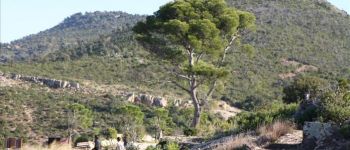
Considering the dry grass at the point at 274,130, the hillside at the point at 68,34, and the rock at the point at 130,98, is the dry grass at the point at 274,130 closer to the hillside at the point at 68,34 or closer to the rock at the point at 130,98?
the rock at the point at 130,98

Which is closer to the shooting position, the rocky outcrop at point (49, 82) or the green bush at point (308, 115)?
the green bush at point (308, 115)

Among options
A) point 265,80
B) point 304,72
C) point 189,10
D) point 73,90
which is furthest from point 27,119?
point 304,72

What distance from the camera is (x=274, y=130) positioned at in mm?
13391

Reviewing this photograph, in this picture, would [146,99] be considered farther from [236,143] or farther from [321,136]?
[321,136]

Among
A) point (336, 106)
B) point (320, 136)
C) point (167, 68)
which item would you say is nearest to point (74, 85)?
point (167, 68)

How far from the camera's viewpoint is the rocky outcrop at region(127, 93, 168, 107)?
50312 millimetres

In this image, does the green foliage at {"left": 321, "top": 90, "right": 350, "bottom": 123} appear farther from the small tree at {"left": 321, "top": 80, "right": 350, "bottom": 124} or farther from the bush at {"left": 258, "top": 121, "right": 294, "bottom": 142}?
the bush at {"left": 258, "top": 121, "right": 294, "bottom": 142}

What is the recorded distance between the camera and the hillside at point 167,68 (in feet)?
146

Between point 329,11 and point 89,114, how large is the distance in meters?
44.8

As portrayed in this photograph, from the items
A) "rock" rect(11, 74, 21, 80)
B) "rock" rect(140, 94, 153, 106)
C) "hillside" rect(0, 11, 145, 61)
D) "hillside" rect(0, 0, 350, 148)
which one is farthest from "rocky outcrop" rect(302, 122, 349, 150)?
"hillside" rect(0, 11, 145, 61)

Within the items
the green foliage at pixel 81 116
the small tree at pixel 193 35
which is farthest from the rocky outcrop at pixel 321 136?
the green foliage at pixel 81 116

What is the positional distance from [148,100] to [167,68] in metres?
5.35

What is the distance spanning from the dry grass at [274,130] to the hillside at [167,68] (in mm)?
19733

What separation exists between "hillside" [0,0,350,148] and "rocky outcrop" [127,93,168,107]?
2.10ft
